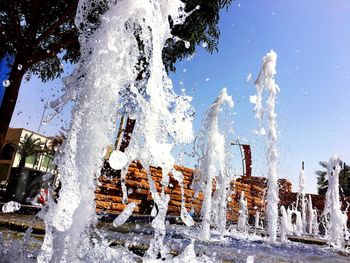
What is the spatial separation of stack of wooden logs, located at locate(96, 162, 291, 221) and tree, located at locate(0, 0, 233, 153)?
9.32 feet

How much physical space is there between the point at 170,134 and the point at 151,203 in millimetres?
6212

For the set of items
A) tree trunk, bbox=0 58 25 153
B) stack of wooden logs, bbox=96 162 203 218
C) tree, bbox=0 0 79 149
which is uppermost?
tree, bbox=0 0 79 149

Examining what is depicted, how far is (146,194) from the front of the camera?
8695 millimetres

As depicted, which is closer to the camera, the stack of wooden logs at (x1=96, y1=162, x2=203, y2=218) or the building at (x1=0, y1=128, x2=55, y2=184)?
the stack of wooden logs at (x1=96, y1=162, x2=203, y2=218)

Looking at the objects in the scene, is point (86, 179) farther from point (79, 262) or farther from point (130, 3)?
point (130, 3)

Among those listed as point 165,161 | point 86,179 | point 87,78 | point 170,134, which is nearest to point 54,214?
point 86,179

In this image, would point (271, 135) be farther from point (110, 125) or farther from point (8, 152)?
point (8, 152)

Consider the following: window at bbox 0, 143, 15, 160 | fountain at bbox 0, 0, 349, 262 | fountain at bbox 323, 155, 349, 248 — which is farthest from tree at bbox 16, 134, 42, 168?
fountain at bbox 0, 0, 349, 262

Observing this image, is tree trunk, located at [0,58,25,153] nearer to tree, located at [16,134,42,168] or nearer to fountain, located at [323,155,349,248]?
fountain, located at [323,155,349,248]

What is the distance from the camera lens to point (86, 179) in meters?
2.13

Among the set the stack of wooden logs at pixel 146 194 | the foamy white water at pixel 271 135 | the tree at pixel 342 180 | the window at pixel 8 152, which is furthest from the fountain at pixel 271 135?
the window at pixel 8 152

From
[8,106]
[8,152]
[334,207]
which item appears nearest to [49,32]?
[8,106]

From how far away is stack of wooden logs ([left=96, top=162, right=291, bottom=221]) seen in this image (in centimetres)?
795

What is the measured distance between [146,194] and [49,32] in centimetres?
464
